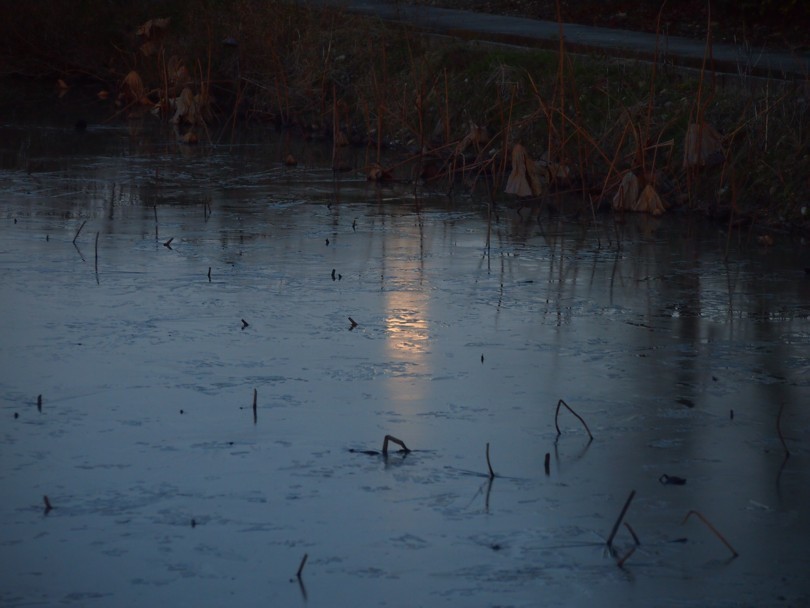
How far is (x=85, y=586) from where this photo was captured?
4.39 metres

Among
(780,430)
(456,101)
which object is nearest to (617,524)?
(780,430)

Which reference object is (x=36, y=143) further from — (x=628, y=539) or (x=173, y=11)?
(x=628, y=539)

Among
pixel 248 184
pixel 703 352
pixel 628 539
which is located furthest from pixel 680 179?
pixel 628 539

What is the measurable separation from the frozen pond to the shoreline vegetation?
0.68 m

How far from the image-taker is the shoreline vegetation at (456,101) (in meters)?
11.0

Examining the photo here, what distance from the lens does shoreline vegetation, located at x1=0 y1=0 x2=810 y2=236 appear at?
36.1 ft

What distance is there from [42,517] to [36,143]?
34.8ft

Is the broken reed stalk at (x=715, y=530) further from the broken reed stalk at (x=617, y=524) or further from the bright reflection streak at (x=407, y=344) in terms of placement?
the bright reflection streak at (x=407, y=344)

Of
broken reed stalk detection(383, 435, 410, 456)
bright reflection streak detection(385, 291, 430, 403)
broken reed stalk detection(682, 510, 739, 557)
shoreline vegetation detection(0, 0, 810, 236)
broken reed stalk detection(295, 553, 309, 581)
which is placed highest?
shoreline vegetation detection(0, 0, 810, 236)

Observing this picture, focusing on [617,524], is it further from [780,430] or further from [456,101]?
[456,101]

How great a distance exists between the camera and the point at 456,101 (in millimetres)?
14430

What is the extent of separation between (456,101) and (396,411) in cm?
870

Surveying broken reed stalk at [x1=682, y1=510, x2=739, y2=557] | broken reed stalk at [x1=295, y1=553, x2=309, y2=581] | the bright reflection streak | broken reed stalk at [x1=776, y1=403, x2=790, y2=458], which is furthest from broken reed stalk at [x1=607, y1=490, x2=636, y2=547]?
the bright reflection streak

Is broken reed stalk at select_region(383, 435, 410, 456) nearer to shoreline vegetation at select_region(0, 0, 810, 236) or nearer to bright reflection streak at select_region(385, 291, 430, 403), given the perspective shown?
bright reflection streak at select_region(385, 291, 430, 403)
